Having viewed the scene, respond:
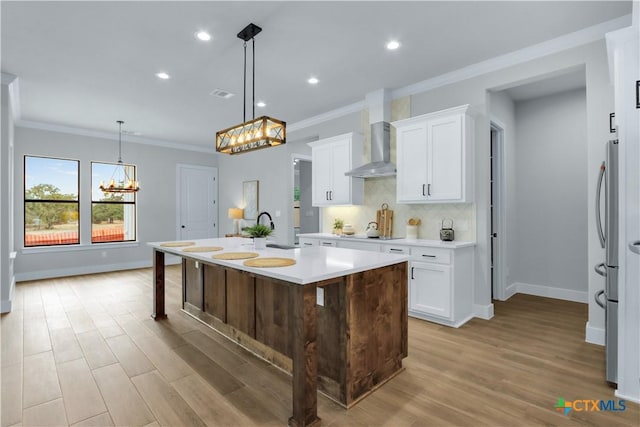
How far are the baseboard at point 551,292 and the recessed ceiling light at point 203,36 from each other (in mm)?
5067

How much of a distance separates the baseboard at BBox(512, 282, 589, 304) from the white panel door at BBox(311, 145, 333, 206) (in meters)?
3.12

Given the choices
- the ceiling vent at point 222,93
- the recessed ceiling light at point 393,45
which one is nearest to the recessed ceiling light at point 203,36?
the ceiling vent at point 222,93

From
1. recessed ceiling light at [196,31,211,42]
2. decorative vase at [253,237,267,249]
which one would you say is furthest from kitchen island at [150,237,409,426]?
recessed ceiling light at [196,31,211,42]

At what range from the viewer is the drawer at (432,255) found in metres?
3.40

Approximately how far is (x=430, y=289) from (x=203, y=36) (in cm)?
341

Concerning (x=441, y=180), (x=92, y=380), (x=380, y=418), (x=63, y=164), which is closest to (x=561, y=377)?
(x=380, y=418)

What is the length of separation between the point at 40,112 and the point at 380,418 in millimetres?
6629

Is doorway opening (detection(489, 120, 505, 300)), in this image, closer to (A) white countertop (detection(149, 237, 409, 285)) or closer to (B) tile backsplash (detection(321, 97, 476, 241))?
(B) tile backsplash (detection(321, 97, 476, 241))

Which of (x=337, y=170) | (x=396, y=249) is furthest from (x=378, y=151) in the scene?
(x=396, y=249)

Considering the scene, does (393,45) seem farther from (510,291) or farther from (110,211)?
(110,211)

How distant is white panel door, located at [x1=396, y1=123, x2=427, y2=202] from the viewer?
151 inches

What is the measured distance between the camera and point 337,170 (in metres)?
4.83

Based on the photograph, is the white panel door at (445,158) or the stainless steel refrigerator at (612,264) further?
the white panel door at (445,158)

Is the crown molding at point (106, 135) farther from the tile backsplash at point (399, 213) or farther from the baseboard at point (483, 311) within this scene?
the baseboard at point (483, 311)
